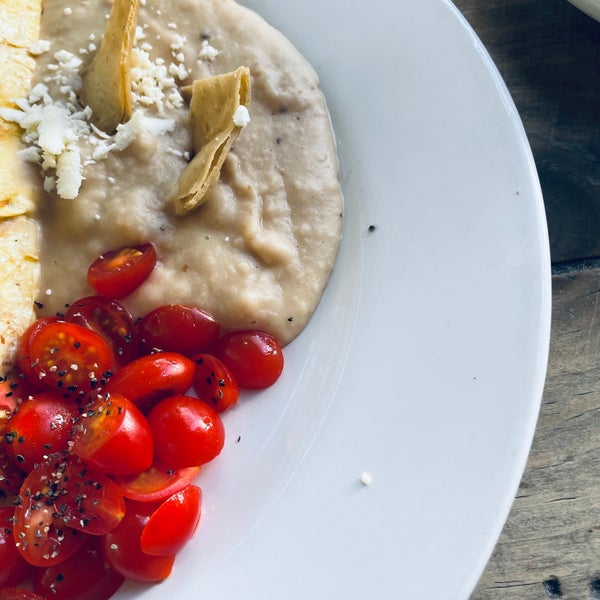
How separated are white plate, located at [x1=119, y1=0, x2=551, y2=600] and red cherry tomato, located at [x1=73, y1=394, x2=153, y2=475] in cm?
32

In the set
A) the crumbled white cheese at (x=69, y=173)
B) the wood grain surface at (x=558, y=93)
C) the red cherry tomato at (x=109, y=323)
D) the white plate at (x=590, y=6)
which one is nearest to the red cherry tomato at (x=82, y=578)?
the red cherry tomato at (x=109, y=323)

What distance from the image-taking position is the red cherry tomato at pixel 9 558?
7.11 ft

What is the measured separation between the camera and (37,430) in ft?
7.34

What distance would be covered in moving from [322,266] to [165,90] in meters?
0.81

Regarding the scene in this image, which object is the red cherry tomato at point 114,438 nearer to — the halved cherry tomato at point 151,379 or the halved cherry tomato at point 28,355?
the halved cherry tomato at point 151,379

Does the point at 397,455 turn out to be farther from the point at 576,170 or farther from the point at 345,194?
the point at 576,170

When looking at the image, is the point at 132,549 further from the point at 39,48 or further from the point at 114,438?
the point at 39,48

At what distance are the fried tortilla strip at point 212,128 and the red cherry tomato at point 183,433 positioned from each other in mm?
634

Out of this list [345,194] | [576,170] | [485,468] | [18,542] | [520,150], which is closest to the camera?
[18,542]

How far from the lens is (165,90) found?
2.67 metres

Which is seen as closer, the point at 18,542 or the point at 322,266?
the point at 18,542

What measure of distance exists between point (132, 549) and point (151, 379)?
478 millimetres

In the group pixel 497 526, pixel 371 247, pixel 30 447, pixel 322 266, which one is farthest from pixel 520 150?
pixel 30 447

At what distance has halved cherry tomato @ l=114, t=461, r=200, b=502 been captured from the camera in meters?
2.21
